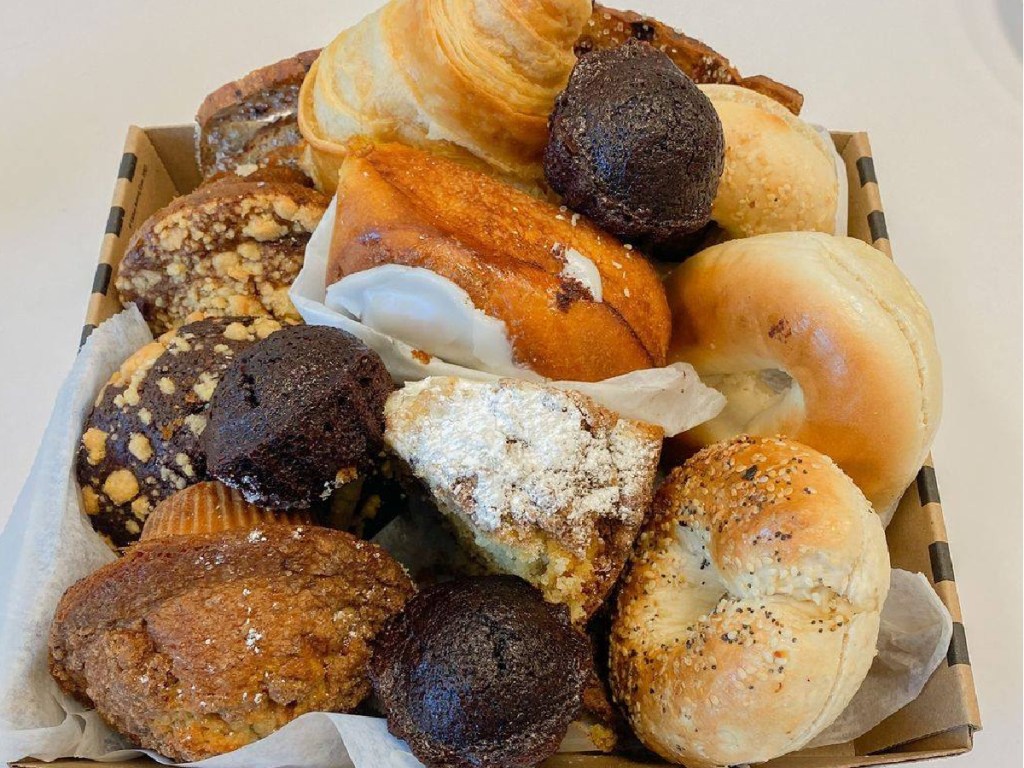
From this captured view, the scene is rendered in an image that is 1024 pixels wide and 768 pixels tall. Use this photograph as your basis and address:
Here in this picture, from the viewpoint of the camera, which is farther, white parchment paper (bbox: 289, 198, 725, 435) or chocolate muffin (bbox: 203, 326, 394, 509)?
white parchment paper (bbox: 289, 198, 725, 435)

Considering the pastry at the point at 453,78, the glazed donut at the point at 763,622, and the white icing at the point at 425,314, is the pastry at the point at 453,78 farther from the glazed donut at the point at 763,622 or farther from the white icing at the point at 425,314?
the glazed donut at the point at 763,622

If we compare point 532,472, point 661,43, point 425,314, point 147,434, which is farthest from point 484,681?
point 661,43

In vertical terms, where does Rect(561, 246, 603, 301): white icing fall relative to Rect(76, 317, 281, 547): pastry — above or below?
above

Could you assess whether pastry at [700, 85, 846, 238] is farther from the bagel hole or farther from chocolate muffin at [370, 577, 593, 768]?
chocolate muffin at [370, 577, 593, 768]

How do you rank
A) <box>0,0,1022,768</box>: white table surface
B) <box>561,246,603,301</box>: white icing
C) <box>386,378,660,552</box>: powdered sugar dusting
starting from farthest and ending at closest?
<box>0,0,1022,768</box>: white table surface < <box>561,246,603,301</box>: white icing < <box>386,378,660,552</box>: powdered sugar dusting

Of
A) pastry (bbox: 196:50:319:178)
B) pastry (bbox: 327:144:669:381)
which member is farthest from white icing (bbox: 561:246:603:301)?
pastry (bbox: 196:50:319:178)

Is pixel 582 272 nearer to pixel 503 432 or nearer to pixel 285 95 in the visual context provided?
pixel 503 432

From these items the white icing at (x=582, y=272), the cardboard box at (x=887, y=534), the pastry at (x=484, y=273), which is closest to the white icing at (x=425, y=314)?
the pastry at (x=484, y=273)
